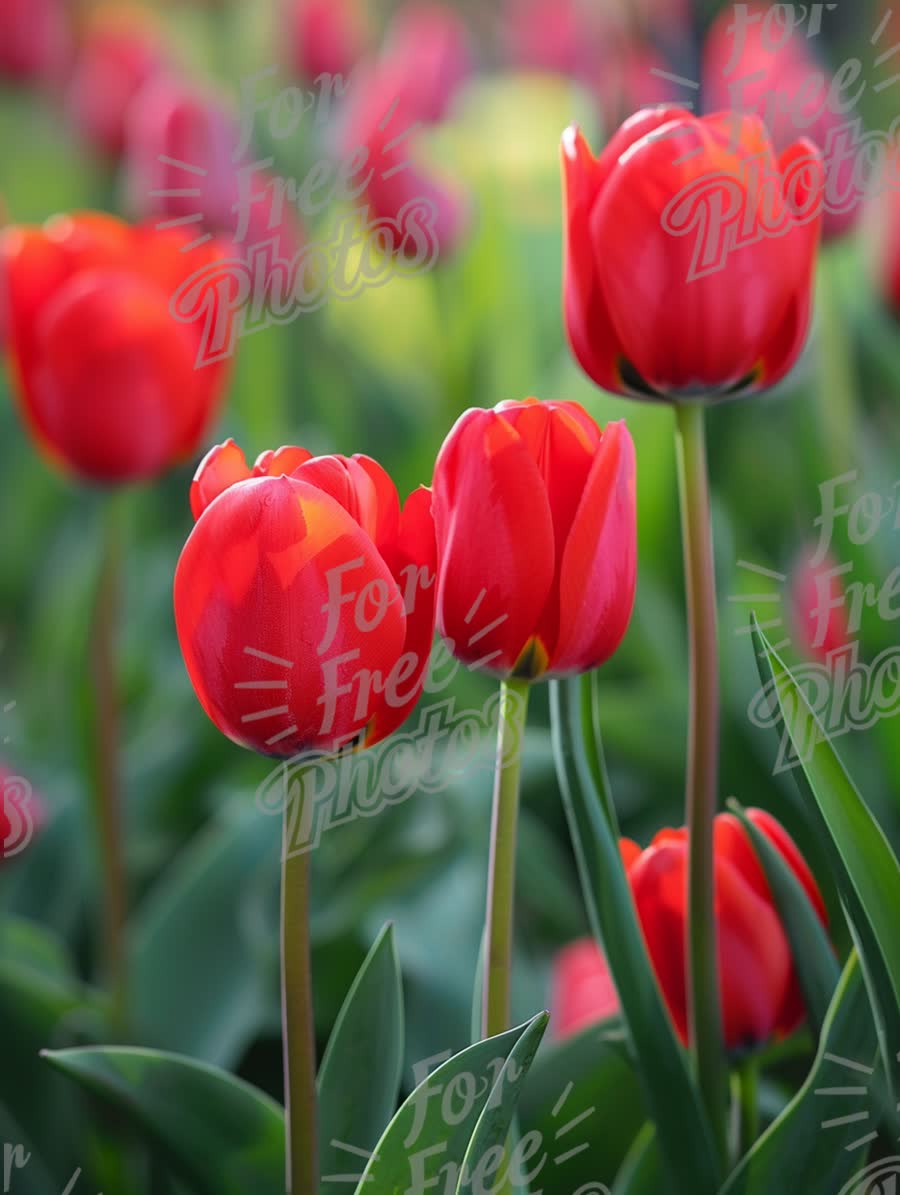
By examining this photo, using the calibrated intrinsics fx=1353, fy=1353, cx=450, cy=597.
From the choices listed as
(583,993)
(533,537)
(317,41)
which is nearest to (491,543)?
(533,537)

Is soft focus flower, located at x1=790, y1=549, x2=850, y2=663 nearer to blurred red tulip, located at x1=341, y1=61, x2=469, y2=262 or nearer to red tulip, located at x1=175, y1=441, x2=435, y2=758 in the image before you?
red tulip, located at x1=175, y1=441, x2=435, y2=758

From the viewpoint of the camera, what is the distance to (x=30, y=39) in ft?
5.27

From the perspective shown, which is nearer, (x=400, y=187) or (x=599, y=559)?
(x=599, y=559)

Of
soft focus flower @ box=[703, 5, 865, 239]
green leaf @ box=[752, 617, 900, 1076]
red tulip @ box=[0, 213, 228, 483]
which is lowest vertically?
green leaf @ box=[752, 617, 900, 1076]

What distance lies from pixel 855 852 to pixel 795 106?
2.20ft

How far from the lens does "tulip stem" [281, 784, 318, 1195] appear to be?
0.96 feet

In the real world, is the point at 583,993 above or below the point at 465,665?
below

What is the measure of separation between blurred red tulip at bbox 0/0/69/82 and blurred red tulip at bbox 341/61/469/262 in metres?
0.65

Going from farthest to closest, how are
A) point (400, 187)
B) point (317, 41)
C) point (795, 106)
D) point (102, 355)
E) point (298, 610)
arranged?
point (317, 41), point (400, 187), point (795, 106), point (102, 355), point (298, 610)

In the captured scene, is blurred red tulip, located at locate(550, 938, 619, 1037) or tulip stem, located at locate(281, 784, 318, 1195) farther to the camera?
blurred red tulip, located at locate(550, 938, 619, 1037)

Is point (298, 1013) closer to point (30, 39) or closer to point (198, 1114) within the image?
point (198, 1114)

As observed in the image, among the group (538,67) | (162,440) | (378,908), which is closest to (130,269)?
(162,440)

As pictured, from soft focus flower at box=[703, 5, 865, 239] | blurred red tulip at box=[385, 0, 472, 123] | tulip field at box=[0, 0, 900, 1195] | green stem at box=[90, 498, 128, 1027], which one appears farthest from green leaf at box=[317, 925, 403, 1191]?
blurred red tulip at box=[385, 0, 472, 123]

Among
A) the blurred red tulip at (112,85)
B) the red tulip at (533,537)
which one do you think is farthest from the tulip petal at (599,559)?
the blurred red tulip at (112,85)
